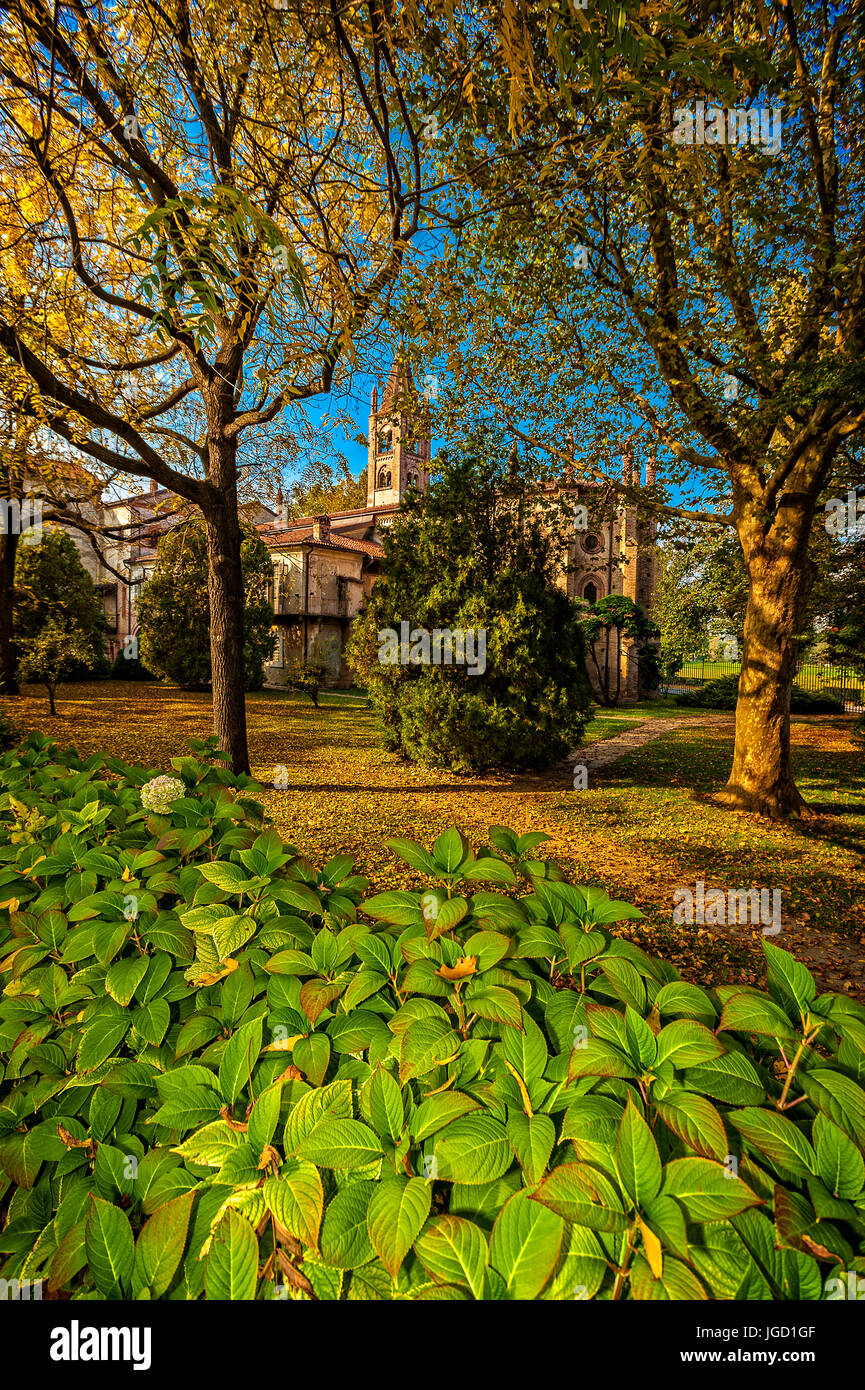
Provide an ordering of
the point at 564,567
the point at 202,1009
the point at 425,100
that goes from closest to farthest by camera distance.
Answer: the point at 202,1009 → the point at 425,100 → the point at 564,567

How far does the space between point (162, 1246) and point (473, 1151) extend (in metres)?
0.47

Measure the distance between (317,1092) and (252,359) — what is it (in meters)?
7.61

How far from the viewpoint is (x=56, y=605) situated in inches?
822

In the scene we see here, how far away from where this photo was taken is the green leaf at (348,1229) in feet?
2.57

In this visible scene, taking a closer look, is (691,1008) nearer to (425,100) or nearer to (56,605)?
(425,100)

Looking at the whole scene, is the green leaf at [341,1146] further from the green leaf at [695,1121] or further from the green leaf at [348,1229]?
the green leaf at [695,1121]

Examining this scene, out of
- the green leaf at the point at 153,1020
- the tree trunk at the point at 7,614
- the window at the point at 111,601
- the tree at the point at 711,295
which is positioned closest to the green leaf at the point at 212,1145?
the green leaf at the point at 153,1020

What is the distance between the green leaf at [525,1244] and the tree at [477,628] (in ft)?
29.6

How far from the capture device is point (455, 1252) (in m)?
0.74

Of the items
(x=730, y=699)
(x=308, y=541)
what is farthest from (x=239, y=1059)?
(x=730, y=699)

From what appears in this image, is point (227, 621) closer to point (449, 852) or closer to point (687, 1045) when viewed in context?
point (449, 852)

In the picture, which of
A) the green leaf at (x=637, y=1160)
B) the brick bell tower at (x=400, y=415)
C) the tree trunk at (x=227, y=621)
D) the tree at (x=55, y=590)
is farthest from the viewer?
the tree at (x=55, y=590)

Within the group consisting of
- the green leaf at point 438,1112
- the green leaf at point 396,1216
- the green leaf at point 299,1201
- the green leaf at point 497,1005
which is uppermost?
the green leaf at point 497,1005
